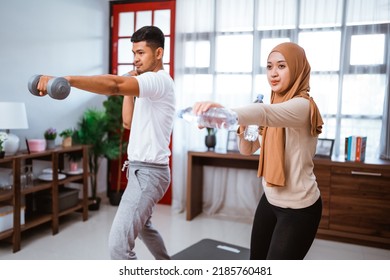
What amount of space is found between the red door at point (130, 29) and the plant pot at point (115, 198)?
15 cm

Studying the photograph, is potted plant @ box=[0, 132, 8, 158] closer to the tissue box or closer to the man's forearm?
the tissue box

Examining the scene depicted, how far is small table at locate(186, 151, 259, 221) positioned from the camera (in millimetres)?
3586

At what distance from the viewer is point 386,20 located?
3.23 meters

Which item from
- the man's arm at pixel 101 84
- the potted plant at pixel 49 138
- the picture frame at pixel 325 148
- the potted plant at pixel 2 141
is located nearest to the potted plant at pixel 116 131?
the potted plant at pixel 49 138

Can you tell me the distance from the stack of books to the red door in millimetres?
1971

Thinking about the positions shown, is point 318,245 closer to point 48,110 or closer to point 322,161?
point 322,161

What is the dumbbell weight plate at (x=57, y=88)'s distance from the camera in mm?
1140

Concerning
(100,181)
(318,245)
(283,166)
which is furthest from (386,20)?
(100,181)

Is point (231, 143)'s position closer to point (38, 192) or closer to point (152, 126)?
point (38, 192)

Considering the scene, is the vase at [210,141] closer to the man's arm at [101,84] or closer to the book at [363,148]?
the book at [363,148]

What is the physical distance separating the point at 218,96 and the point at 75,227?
1.90 metres

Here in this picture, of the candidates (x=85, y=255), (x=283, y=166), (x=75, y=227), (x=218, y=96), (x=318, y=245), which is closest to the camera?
(x=283, y=166)

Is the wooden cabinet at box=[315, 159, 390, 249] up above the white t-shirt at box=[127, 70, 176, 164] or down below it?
below

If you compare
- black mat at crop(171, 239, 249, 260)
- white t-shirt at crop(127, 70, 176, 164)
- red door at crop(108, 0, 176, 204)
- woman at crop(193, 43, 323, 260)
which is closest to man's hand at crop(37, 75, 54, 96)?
white t-shirt at crop(127, 70, 176, 164)
